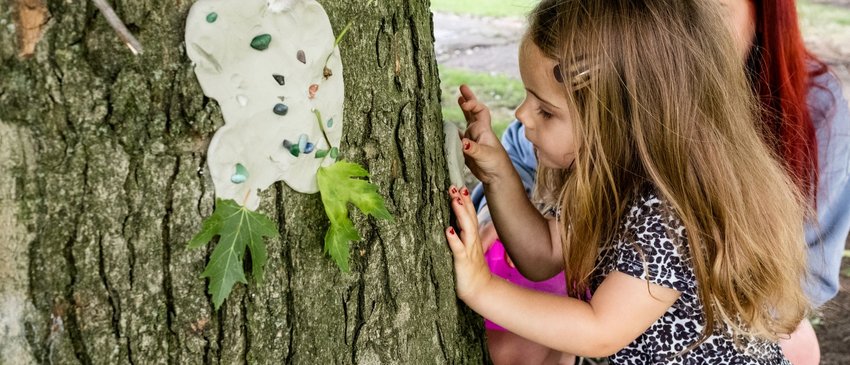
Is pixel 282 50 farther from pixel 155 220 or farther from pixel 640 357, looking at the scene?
pixel 640 357

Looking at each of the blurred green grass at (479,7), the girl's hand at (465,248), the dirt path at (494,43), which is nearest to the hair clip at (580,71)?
the girl's hand at (465,248)

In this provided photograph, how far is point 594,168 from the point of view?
71.8 inches

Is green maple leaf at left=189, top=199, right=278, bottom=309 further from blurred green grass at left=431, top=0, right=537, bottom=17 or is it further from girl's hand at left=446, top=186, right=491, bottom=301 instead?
blurred green grass at left=431, top=0, right=537, bottom=17

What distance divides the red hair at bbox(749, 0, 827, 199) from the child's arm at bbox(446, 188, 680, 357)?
2.57 feet

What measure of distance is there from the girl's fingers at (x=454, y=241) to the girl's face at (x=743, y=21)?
1.00m

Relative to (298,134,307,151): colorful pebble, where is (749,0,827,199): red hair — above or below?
below

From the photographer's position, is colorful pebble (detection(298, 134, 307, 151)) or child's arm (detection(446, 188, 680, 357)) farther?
child's arm (detection(446, 188, 680, 357))

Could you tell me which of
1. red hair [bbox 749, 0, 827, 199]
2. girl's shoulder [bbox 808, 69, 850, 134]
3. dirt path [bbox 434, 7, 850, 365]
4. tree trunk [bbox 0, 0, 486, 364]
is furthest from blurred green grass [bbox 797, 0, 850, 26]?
tree trunk [bbox 0, 0, 486, 364]

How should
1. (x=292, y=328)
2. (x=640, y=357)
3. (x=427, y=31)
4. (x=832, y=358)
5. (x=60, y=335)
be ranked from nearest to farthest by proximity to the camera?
(x=60, y=335) < (x=292, y=328) < (x=427, y=31) < (x=640, y=357) < (x=832, y=358)

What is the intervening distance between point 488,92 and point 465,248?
4.84 metres

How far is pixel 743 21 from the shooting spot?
2213 mm

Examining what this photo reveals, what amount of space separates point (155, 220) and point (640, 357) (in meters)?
1.29

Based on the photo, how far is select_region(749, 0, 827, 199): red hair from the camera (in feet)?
7.38

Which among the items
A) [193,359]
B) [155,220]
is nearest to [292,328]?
[193,359]
